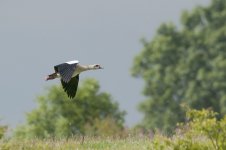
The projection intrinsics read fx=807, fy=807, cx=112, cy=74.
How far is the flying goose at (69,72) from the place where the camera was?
21.5 meters

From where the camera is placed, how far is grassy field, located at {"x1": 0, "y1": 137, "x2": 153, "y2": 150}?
1778 cm

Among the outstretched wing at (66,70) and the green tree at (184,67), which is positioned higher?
the green tree at (184,67)

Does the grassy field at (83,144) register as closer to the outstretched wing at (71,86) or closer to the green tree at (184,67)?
the outstretched wing at (71,86)

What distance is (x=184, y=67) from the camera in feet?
214

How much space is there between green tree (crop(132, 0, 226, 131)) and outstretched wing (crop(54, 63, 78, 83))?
130 ft

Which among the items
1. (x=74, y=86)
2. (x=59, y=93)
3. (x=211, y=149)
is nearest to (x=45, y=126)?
(x=59, y=93)

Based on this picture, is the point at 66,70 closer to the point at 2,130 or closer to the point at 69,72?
the point at 69,72

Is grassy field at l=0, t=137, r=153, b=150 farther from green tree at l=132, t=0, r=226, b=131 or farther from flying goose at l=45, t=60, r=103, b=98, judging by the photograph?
green tree at l=132, t=0, r=226, b=131

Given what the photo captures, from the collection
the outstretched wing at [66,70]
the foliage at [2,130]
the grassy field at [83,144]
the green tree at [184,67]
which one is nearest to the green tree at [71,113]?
the green tree at [184,67]

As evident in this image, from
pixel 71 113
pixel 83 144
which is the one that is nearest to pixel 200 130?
pixel 83 144

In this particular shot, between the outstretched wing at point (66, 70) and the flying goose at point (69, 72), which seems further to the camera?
the flying goose at point (69, 72)

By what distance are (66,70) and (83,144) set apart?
3253mm

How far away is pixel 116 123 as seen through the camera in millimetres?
54031

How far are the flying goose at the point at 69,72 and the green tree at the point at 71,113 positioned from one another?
1059 inches
